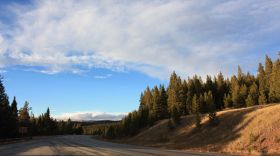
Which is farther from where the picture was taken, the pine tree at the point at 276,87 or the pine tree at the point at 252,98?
the pine tree at the point at 252,98

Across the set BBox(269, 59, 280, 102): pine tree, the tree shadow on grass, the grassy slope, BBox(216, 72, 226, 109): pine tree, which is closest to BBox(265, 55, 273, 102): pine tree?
BBox(269, 59, 280, 102): pine tree

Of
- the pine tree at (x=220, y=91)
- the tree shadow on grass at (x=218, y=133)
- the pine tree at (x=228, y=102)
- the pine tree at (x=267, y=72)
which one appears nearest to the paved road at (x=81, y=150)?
the tree shadow on grass at (x=218, y=133)

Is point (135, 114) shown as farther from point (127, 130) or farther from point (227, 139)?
point (227, 139)

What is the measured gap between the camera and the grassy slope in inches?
1428

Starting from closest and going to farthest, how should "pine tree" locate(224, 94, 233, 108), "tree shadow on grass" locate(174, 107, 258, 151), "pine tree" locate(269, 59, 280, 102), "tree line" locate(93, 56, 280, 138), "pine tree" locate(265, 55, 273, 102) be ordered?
"tree shadow on grass" locate(174, 107, 258, 151) → "pine tree" locate(269, 59, 280, 102) → "tree line" locate(93, 56, 280, 138) → "pine tree" locate(265, 55, 273, 102) → "pine tree" locate(224, 94, 233, 108)

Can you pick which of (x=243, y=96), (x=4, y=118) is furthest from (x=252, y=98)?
(x=4, y=118)

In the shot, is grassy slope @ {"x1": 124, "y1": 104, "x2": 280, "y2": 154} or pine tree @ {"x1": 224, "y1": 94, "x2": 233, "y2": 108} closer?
grassy slope @ {"x1": 124, "y1": 104, "x2": 280, "y2": 154}

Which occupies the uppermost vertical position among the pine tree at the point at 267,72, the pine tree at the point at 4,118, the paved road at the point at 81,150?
the pine tree at the point at 267,72

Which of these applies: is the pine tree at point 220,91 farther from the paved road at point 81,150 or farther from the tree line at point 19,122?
the paved road at point 81,150

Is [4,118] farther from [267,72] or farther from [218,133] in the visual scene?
[267,72]

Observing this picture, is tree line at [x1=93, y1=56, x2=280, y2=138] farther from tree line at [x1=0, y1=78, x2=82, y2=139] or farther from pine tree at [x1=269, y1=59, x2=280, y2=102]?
A: tree line at [x1=0, y1=78, x2=82, y2=139]

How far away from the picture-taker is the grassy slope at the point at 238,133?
3628cm

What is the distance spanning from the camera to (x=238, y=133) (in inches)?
1863

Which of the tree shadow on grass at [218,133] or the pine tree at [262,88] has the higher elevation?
the pine tree at [262,88]
